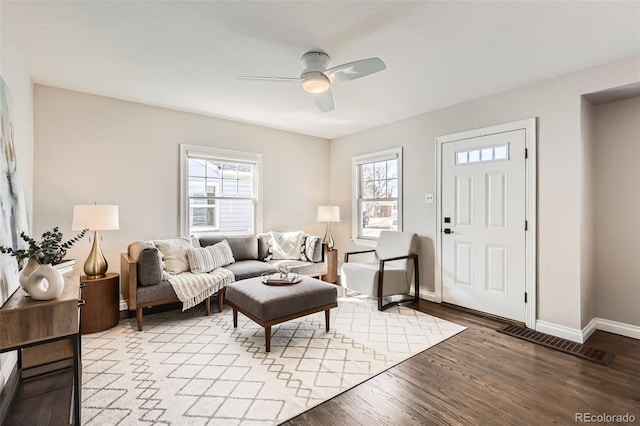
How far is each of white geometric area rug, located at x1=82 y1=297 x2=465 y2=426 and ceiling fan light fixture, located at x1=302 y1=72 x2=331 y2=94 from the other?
7.41 ft

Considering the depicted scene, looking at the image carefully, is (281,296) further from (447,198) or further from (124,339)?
(447,198)

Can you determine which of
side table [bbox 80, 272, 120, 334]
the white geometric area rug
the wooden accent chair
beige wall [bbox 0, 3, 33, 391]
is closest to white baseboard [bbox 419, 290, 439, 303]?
the wooden accent chair

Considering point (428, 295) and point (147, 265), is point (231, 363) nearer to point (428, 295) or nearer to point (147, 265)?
point (147, 265)

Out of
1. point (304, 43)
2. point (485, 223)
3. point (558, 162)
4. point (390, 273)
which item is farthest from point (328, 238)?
point (304, 43)

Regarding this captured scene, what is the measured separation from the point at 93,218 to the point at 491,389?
146 inches

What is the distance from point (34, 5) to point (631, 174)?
5113 mm

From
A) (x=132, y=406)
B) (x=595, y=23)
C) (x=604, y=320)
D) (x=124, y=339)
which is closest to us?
(x=132, y=406)

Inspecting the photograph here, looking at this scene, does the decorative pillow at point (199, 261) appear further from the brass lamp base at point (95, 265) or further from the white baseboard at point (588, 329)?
the white baseboard at point (588, 329)

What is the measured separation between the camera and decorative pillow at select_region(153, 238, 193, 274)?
339cm

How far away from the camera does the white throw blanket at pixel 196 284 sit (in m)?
3.16

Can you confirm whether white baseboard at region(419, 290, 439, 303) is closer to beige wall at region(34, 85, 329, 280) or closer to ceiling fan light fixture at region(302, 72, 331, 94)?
ceiling fan light fixture at region(302, 72, 331, 94)

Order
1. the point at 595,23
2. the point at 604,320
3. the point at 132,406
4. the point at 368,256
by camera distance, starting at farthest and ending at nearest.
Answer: the point at 368,256
the point at 604,320
the point at 595,23
the point at 132,406

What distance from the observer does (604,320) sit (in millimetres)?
3051

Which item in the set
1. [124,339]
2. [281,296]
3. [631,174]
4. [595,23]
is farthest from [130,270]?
[631,174]
